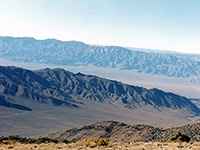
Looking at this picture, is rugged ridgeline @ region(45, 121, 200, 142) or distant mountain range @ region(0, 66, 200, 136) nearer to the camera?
rugged ridgeline @ region(45, 121, 200, 142)

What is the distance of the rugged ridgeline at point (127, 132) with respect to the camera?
62.8 m

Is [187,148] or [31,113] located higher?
[187,148]

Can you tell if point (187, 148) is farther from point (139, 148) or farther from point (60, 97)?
point (60, 97)

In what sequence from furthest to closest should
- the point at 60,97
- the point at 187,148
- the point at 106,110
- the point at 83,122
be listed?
the point at 60,97 < the point at 106,110 < the point at 83,122 < the point at 187,148

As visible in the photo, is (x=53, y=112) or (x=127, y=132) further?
(x=53, y=112)

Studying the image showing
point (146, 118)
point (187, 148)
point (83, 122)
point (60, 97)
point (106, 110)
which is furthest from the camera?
point (60, 97)

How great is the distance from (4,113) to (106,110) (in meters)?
66.9

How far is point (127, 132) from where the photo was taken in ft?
239

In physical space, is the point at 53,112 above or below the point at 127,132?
below

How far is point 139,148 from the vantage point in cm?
2270

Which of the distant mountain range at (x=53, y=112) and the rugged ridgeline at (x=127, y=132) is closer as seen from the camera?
the rugged ridgeline at (x=127, y=132)

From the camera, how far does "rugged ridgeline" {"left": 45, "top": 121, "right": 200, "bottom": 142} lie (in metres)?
62.8

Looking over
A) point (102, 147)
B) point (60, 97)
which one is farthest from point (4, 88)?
point (102, 147)

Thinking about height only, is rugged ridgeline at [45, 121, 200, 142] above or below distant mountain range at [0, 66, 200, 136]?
above
